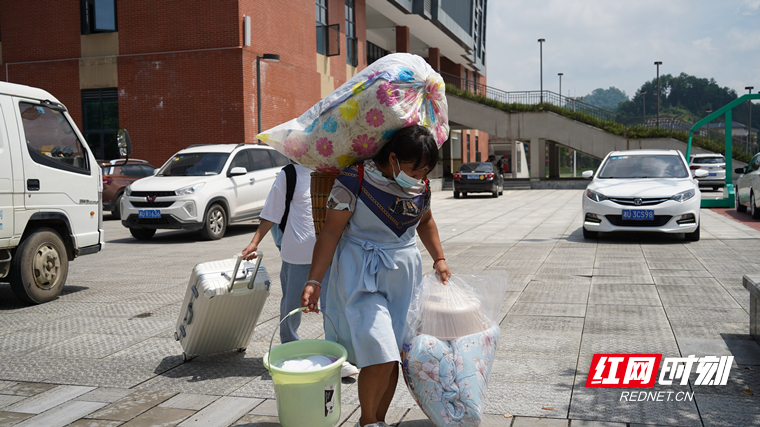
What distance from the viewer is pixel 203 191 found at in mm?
12195

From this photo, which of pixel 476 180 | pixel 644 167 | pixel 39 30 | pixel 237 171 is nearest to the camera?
pixel 644 167

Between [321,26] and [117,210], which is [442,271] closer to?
[117,210]

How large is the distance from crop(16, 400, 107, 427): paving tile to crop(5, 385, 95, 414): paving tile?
8 cm

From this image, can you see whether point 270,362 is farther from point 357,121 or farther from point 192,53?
point 192,53

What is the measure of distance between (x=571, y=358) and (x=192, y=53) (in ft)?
65.0

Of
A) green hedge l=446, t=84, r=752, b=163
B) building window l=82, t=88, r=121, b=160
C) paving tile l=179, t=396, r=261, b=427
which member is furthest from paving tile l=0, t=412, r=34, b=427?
green hedge l=446, t=84, r=752, b=163

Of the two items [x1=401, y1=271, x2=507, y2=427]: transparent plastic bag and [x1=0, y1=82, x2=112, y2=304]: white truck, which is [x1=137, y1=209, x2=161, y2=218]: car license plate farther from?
[x1=401, y1=271, x2=507, y2=427]: transparent plastic bag

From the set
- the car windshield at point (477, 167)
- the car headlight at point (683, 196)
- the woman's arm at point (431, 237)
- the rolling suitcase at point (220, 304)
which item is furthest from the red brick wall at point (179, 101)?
the woman's arm at point (431, 237)

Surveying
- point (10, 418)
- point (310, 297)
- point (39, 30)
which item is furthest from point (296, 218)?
point (39, 30)

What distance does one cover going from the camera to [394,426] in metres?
3.27

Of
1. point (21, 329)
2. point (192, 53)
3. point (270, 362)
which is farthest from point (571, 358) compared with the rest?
point (192, 53)

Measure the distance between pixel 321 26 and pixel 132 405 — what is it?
2490 cm

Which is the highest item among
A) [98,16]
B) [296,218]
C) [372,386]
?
[98,16]

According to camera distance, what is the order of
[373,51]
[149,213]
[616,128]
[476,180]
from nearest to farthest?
[149,213] → [476,180] → [616,128] → [373,51]
